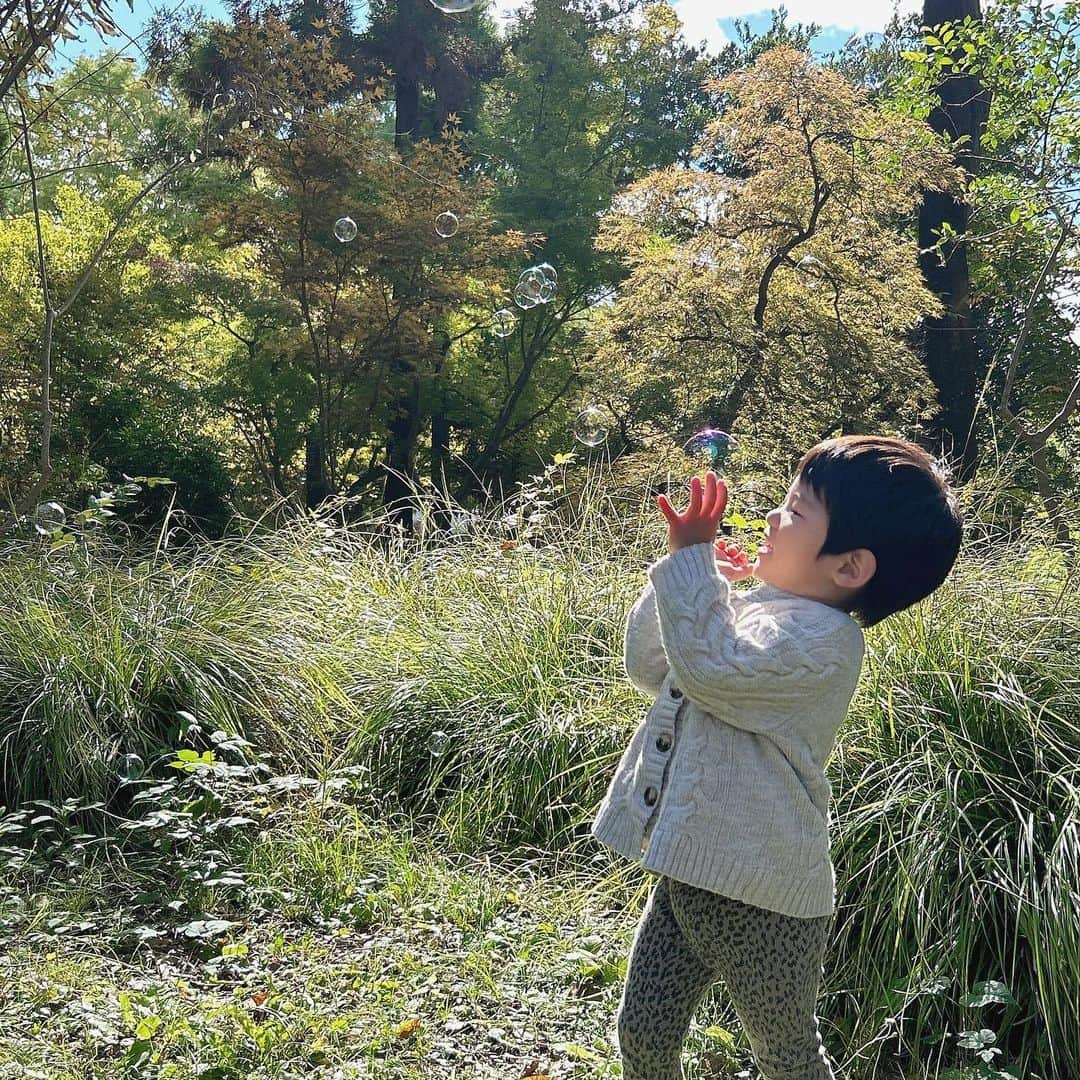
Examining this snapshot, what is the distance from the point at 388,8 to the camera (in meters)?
17.5

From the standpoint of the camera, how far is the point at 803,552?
5.85 feet

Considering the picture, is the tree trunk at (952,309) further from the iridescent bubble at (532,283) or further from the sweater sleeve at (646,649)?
the sweater sleeve at (646,649)

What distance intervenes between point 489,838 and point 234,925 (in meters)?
0.91

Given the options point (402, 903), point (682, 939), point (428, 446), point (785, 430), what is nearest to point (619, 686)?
point (402, 903)

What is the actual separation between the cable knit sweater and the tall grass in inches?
35.0

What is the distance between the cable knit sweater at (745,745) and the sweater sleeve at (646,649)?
0.57 feet

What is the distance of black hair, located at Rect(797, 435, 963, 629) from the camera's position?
1723mm

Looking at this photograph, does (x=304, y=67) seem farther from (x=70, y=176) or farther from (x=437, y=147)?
(x=70, y=176)

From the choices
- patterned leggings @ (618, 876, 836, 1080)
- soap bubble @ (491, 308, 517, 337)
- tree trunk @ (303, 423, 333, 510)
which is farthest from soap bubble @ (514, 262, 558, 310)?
tree trunk @ (303, 423, 333, 510)

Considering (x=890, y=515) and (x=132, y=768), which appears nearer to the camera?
(x=890, y=515)

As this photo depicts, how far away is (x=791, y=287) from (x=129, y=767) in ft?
27.7

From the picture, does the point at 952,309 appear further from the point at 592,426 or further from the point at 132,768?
the point at 132,768

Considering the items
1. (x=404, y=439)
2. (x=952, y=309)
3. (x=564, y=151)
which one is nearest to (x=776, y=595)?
(x=952, y=309)

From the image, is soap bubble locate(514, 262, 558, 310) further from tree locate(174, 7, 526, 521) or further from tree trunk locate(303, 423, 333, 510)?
tree trunk locate(303, 423, 333, 510)
